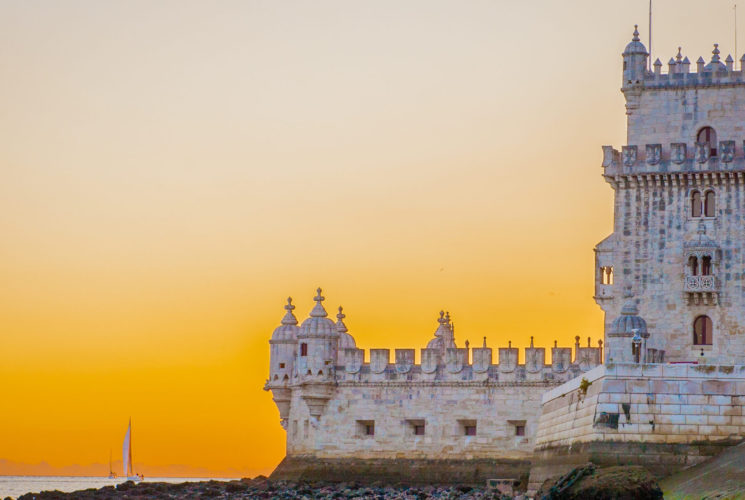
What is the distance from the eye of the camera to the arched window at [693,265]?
214 ft

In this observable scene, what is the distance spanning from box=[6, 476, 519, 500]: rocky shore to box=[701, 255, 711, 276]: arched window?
12.5 m

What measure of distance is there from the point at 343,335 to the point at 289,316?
5154 millimetres

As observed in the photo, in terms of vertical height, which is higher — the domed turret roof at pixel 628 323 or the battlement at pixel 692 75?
the battlement at pixel 692 75

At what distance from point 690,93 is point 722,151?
3019 mm

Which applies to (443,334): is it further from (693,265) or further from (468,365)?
(693,265)

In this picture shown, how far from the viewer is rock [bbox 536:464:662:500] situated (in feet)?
131

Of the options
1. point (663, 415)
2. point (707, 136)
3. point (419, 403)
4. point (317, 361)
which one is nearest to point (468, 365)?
point (419, 403)

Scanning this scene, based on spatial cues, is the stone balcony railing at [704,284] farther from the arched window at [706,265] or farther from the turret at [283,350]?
the turret at [283,350]

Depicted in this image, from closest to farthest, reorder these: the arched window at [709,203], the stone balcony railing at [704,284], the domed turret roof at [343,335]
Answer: the stone balcony railing at [704,284] → the arched window at [709,203] → the domed turret roof at [343,335]

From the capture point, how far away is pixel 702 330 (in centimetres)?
6519

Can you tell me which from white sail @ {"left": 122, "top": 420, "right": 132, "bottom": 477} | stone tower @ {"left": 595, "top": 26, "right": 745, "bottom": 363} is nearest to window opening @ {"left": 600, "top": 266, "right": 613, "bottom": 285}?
stone tower @ {"left": 595, "top": 26, "right": 745, "bottom": 363}

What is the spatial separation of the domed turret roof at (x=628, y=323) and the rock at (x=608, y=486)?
22366mm

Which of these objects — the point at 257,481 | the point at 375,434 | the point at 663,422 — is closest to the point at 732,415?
the point at 663,422

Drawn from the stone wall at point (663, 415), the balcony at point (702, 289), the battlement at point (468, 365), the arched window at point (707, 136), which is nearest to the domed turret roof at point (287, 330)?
the battlement at point (468, 365)
